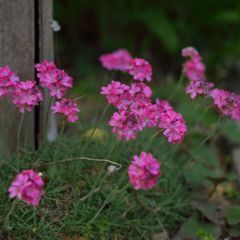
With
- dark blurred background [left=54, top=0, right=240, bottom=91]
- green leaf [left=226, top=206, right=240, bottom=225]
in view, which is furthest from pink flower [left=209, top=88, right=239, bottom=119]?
dark blurred background [left=54, top=0, right=240, bottom=91]

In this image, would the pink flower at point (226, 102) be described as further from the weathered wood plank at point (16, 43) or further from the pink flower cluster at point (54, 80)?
the weathered wood plank at point (16, 43)

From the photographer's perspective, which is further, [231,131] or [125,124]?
[231,131]

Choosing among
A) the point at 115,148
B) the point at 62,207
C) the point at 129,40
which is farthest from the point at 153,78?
the point at 62,207

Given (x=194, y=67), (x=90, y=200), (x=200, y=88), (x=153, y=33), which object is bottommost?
(x=153, y=33)

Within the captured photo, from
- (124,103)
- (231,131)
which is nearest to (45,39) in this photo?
(124,103)

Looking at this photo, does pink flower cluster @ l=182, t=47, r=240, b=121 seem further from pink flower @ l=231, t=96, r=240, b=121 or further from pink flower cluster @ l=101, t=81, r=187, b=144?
pink flower cluster @ l=101, t=81, r=187, b=144

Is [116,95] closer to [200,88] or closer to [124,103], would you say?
[124,103]
